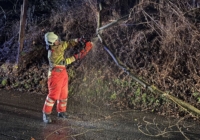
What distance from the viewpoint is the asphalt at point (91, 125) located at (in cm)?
464

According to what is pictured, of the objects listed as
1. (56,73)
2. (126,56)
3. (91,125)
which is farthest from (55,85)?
(126,56)

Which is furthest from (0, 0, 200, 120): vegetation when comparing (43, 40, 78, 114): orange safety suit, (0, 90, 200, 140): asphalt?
(43, 40, 78, 114): orange safety suit

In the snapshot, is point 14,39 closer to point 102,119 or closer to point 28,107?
point 28,107

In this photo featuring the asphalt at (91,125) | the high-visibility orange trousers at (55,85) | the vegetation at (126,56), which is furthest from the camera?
the vegetation at (126,56)

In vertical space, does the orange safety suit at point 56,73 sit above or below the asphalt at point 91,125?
above

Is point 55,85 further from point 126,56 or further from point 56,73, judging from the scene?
point 126,56

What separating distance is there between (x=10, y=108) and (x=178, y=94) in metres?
4.02

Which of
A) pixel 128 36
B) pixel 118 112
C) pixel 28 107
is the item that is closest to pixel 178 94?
pixel 118 112

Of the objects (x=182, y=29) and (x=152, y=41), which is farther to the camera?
(x=152, y=41)

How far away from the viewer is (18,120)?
551cm

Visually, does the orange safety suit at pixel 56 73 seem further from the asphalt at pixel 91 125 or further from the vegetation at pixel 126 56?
the vegetation at pixel 126 56

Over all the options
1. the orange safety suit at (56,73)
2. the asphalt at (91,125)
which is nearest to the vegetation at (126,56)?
the asphalt at (91,125)

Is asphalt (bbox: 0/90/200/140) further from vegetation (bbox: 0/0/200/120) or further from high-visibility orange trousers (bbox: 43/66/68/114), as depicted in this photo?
vegetation (bbox: 0/0/200/120)

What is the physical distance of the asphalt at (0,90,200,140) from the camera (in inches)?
183
